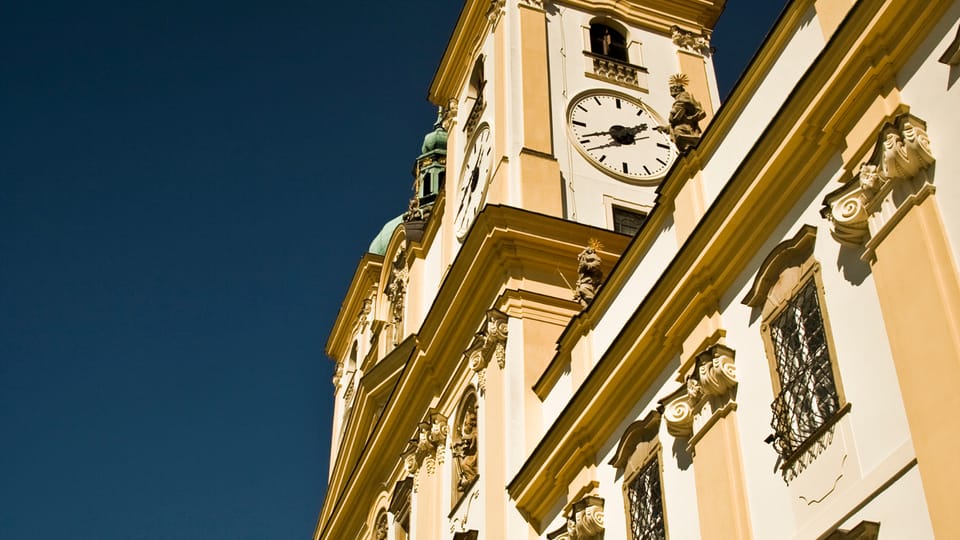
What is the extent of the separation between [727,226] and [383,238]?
3024 centimetres

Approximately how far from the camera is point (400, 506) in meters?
26.0

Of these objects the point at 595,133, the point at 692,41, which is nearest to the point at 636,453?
the point at 595,133

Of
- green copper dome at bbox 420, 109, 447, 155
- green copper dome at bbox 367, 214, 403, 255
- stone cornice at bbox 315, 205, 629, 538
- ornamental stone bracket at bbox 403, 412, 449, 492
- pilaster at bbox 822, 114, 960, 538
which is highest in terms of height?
green copper dome at bbox 420, 109, 447, 155

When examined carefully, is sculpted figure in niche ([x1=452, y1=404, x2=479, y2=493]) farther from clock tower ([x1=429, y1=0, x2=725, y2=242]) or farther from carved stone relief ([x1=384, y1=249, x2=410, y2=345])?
carved stone relief ([x1=384, y1=249, x2=410, y2=345])

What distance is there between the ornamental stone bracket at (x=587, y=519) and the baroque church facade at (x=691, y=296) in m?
0.04

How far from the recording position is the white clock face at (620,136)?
24.9 meters

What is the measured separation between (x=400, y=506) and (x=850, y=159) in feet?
54.5

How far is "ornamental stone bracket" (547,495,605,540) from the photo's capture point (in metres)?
15.3

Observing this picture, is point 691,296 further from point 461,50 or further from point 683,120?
point 461,50

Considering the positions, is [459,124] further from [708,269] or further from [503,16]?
[708,269]

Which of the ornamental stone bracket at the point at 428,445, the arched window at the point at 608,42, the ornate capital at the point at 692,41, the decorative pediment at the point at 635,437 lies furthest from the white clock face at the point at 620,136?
the decorative pediment at the point at 635,437

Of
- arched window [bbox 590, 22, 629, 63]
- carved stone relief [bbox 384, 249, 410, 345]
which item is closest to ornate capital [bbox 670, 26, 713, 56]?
arched window [bbox 590, 22, 629, 63]

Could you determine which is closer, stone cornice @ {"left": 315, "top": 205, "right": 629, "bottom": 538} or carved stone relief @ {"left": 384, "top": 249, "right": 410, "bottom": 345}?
stone cornice @ {"left": 315, "top": 205, "right": 629, "bottom": 538}

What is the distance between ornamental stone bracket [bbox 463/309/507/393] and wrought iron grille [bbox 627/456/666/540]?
6257 millimetres
